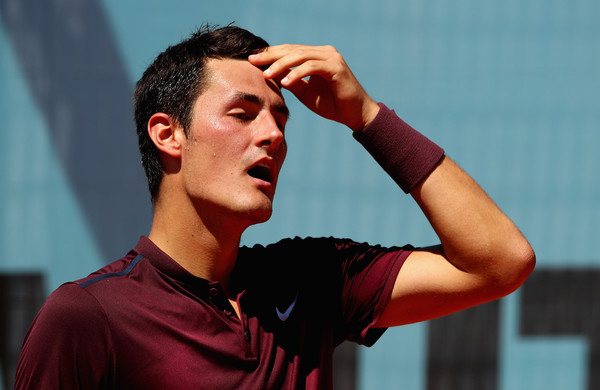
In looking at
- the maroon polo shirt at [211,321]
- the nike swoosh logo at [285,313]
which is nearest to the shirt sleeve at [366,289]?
the maroon polo shirt at [211,321]

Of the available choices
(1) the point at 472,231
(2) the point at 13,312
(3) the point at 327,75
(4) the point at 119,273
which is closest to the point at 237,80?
(3) the point at 327,75

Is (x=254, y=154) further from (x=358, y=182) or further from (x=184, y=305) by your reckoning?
(x=358, y=182)

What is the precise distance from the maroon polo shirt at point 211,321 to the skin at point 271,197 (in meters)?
0.07

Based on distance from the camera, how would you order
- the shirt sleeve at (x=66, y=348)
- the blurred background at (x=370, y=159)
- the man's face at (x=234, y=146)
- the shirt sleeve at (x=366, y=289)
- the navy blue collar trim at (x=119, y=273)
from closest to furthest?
the shirt sleeve at (x=66, y=348), the navy blue collar trim at (x=119, y=273), the man's face at (x=234, y=146), the shirt sleeve at (x=366, y=289), the blurred background at (x=370, y=159)

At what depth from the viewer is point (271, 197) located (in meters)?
1.30

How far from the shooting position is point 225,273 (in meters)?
1.35

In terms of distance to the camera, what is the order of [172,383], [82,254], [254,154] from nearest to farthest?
[172,383]
[254,154]
[82,254]

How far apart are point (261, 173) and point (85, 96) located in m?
1.54

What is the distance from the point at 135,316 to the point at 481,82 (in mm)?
2090

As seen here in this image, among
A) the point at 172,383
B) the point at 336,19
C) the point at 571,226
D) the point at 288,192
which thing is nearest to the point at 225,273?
the point at 172,383

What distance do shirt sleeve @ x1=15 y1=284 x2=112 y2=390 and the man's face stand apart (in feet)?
1.05

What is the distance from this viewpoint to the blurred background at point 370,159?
261 centimetres

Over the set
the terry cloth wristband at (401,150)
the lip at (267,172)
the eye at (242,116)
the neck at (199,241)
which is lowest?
the neck at (199,241)

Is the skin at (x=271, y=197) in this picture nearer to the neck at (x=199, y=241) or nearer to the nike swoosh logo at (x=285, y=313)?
the neck at (x=199, y=241)
